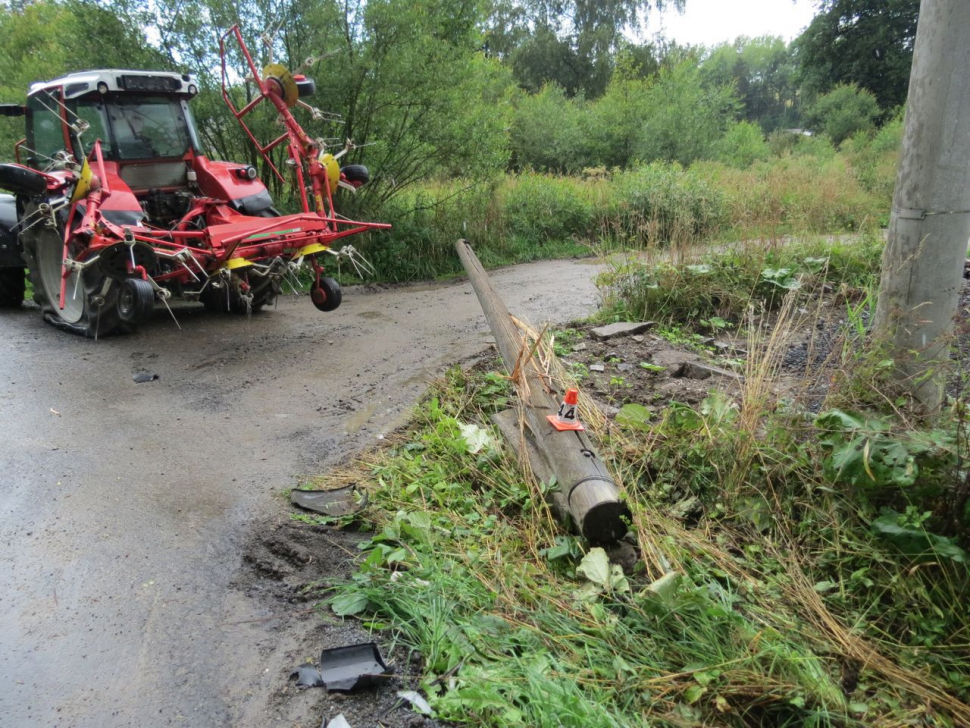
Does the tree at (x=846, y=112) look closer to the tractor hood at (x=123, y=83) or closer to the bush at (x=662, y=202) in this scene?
the bush at (x=662, y=202)

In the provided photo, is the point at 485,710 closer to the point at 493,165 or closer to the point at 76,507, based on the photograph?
the point at 76,507

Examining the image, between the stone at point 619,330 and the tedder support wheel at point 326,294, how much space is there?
2767mm

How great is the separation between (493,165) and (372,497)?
893 centimetres

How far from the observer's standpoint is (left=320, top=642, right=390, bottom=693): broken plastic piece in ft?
9.11

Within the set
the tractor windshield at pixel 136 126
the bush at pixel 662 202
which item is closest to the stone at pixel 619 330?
the bush at pixel 662 202

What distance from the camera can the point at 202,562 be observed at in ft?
12.0

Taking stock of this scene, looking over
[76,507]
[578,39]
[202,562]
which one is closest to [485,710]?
[202,562]

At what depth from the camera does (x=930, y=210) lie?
393 centimetres

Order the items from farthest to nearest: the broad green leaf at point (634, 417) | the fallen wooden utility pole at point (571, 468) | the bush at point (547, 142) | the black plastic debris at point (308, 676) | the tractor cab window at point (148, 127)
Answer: the bush at point (547, 142) < the tractor cab window at point (148, 127) < the broad green leaf at point (634, 417) < the fallen wooden utility pole at point (571, 468) < the black plastic debris at point (308, 676)

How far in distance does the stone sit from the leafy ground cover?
2705mm

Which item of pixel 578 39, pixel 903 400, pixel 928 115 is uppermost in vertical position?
pixel 578 39

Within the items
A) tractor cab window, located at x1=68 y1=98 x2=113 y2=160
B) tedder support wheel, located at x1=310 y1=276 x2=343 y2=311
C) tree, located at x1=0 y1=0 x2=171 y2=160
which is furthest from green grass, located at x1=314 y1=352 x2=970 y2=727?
tree, located at x1=0 y1=0 x2=171 y2=160

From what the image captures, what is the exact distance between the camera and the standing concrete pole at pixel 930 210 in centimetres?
376

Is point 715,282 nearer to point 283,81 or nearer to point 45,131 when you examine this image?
point 283,81
